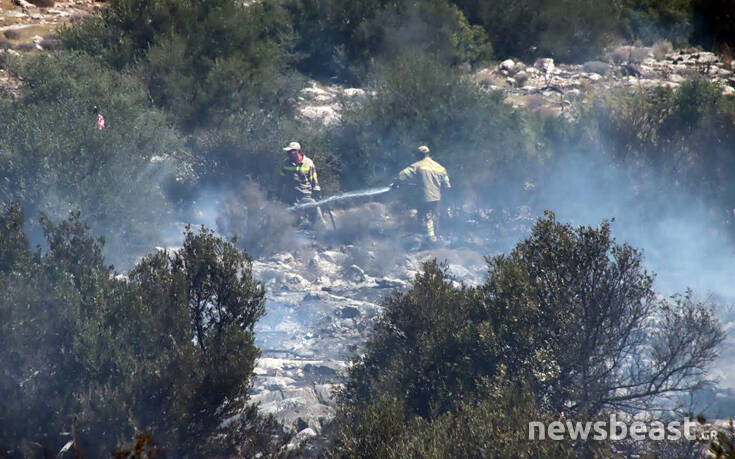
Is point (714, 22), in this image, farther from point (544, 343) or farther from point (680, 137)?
point (544, 343)

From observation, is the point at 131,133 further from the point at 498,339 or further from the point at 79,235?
the point at 498,339

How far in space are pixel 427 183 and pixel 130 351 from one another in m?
9.84

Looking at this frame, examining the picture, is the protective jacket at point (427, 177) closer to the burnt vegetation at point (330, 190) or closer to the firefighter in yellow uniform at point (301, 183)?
the burnt vegetation at point (330, 190)

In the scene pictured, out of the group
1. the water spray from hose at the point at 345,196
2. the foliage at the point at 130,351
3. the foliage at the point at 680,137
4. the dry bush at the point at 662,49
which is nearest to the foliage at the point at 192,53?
the water spray from hose at the point at 345,196

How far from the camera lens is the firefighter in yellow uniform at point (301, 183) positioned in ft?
54.5

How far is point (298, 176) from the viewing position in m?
16.7

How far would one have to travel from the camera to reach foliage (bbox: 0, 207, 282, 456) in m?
7.36

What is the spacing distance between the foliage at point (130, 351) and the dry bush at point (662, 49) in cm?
2023

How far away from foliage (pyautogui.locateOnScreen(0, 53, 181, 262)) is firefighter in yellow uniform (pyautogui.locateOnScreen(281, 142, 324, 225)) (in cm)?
284

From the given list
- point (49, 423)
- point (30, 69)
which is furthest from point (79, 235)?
point (30, 69)

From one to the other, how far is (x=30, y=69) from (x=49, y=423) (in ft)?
40.1

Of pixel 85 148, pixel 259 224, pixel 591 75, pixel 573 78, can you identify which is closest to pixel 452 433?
pixel 259 224

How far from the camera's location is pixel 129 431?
7.39 m

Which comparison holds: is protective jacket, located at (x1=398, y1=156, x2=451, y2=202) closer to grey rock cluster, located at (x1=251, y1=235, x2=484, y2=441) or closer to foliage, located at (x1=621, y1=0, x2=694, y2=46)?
grey rock cluster, located at (x1=251, y1=235, x2=484, y2=441)
